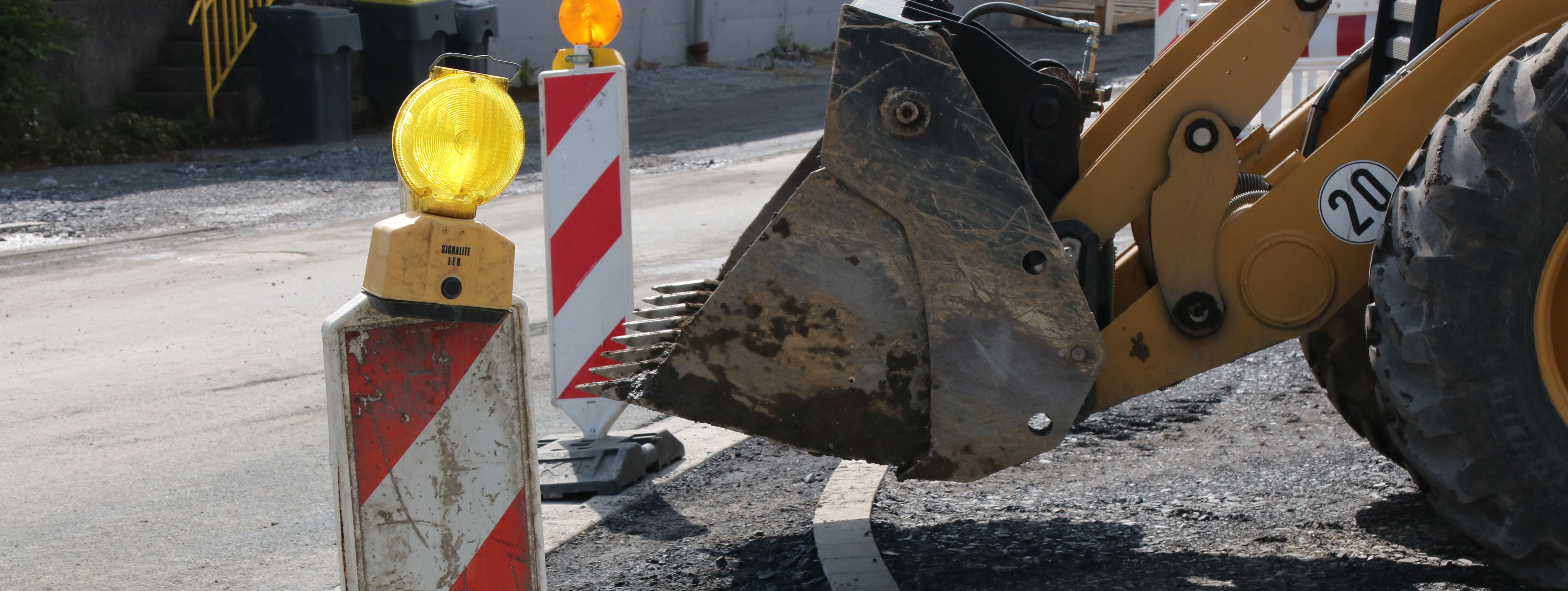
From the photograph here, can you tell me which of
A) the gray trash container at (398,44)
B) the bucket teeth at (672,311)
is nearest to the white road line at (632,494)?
the bucket teeth at (672,311)

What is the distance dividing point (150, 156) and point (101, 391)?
309 inches

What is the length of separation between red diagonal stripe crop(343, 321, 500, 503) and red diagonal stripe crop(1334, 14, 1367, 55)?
243 inches

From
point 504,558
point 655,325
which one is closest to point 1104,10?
point 655,325

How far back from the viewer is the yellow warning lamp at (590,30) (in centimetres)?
437

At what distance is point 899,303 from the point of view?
9.56ft

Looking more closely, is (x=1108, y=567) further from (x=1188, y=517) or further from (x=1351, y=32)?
(x=1351, y=32)

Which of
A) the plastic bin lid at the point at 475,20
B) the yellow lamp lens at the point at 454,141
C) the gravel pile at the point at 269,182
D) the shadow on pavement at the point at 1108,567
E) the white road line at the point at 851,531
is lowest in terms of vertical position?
the gravel pile at the point at 269,182

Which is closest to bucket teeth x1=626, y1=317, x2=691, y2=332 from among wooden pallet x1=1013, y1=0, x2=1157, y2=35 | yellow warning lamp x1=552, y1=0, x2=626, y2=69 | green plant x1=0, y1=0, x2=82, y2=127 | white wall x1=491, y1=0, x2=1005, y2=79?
yellow warning lamp x1=552, y1=0, x2=626, y2=69

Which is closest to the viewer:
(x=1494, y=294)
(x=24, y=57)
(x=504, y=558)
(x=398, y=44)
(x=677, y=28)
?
(x=504, y=558)

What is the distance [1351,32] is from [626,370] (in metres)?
5.44

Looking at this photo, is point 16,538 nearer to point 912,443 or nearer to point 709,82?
point 912,443

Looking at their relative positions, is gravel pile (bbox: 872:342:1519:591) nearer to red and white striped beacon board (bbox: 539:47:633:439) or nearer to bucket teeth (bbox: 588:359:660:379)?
bucket teeth (bbox: 588:359:660:379)

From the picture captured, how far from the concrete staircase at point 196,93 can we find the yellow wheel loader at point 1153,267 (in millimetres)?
12013

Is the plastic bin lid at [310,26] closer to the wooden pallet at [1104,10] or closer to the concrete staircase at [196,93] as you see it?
the concrete staircase at [196,93]
